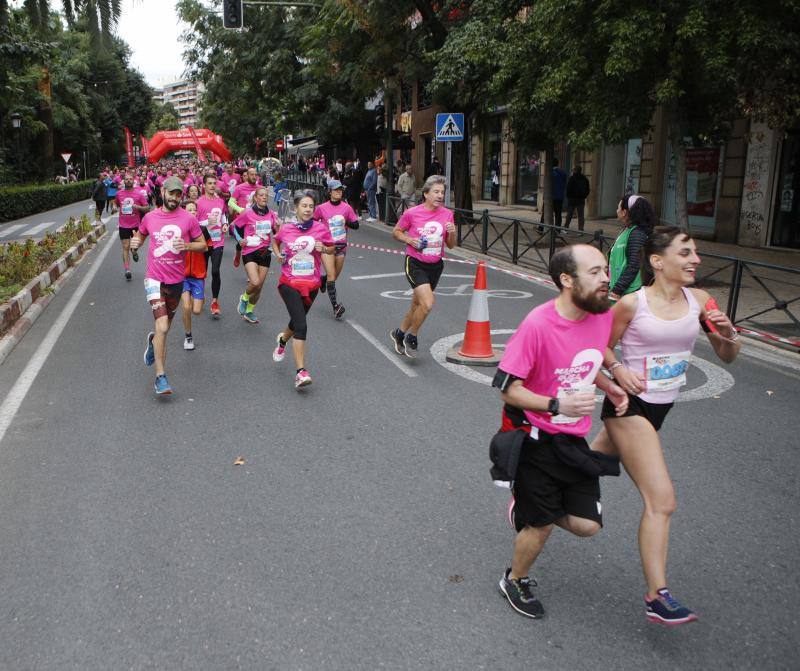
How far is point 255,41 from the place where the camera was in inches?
1267

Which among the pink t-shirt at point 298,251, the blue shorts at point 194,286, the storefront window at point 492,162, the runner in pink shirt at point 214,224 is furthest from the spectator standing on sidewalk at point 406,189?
the pink t-shirt at point 298,251

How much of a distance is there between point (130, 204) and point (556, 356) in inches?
492

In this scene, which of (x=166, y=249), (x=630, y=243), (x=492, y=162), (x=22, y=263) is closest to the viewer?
(x=630, y=243)

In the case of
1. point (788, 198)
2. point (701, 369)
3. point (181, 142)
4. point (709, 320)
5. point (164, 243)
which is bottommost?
point (701, 369)

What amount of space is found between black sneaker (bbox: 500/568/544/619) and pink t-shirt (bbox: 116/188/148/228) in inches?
462

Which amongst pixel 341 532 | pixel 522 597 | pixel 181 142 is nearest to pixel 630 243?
pixel 341 532

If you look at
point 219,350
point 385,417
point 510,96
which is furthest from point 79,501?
point 510,96

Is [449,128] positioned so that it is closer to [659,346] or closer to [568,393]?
[659,346]

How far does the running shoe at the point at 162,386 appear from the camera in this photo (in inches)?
264

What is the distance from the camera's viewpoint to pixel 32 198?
34.4 m

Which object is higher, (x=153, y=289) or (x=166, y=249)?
(x=166, y=249)

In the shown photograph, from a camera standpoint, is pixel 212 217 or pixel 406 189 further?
pixel 406 189

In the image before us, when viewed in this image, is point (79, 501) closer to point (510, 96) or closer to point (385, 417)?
point (385, 417)

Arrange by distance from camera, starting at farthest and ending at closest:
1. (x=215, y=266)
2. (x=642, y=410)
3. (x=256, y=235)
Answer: (x=215, y=266)
(x=256, y=235)
(x=642, y=410)
